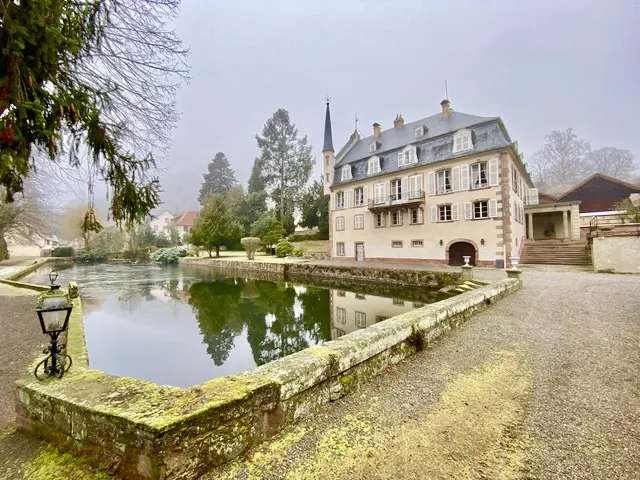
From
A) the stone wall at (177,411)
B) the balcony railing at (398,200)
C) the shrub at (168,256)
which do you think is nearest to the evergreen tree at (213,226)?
the shrub at (168,256)

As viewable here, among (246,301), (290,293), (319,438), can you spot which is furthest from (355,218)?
(319,438)

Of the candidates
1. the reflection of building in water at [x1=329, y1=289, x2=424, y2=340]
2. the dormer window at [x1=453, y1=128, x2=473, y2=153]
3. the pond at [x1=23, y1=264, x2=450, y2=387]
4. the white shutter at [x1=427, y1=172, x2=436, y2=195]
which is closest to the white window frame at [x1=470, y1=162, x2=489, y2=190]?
the dormer window at [x1=453, y1=128, x2=473, y2=153]

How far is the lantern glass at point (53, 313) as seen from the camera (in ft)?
7.82

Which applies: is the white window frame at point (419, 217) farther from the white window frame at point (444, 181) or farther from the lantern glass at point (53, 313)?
the lantern glass at point (53, 313)

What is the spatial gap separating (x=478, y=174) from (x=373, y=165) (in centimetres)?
776

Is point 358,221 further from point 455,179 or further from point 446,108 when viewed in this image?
point 446,108

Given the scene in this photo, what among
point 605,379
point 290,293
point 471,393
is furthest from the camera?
point 290,293

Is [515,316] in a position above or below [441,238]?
below

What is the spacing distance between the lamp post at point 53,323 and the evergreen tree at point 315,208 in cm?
3034

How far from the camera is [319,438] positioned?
2.03 metres

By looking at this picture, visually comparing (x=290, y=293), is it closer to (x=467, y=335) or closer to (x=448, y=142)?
(x=467, y=335)

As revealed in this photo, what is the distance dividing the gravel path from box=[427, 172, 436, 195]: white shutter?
16181mm

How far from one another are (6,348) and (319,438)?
552cm

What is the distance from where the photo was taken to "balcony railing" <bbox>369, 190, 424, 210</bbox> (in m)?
19.6
